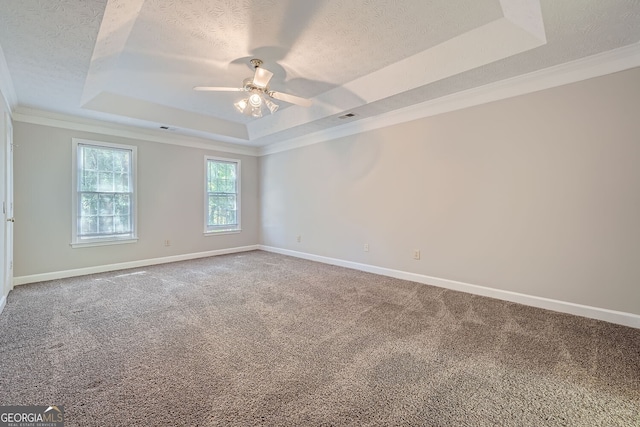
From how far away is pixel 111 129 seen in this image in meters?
4.49

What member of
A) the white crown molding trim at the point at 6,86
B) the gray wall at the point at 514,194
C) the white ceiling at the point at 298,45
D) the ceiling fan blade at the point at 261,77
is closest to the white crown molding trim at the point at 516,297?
the gray wall at the point at 514,194

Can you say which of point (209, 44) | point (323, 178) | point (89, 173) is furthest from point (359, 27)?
point (89, 173)

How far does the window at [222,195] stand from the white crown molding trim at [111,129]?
11.3 inches

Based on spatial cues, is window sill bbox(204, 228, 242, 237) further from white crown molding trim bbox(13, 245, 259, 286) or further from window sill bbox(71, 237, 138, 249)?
window sill bbox(71, 237, 138, 249)

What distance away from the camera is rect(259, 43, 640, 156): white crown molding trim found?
8.21 feet

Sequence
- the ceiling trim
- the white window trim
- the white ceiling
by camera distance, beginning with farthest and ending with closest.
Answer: the white window trim → the ceiling trim → the white ceiling

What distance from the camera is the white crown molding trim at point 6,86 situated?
2570 mm

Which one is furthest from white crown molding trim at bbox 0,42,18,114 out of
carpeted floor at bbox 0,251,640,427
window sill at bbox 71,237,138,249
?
carpeted floor at bbox 0,251,640,427

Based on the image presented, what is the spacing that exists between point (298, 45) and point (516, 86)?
7.71 ft

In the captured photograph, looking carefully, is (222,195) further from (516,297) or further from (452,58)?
(516,297)

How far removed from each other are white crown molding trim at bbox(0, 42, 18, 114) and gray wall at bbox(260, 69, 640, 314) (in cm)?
391

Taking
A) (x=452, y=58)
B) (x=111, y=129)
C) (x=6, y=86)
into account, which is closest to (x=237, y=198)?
(x=111, y=129)

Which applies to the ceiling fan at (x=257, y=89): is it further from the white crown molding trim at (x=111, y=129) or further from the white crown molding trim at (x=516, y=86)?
the white crown molding trim at (x=111, y=129)

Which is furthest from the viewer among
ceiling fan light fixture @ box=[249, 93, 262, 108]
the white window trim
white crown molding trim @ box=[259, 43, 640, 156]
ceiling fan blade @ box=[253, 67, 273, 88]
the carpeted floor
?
the white window trim
